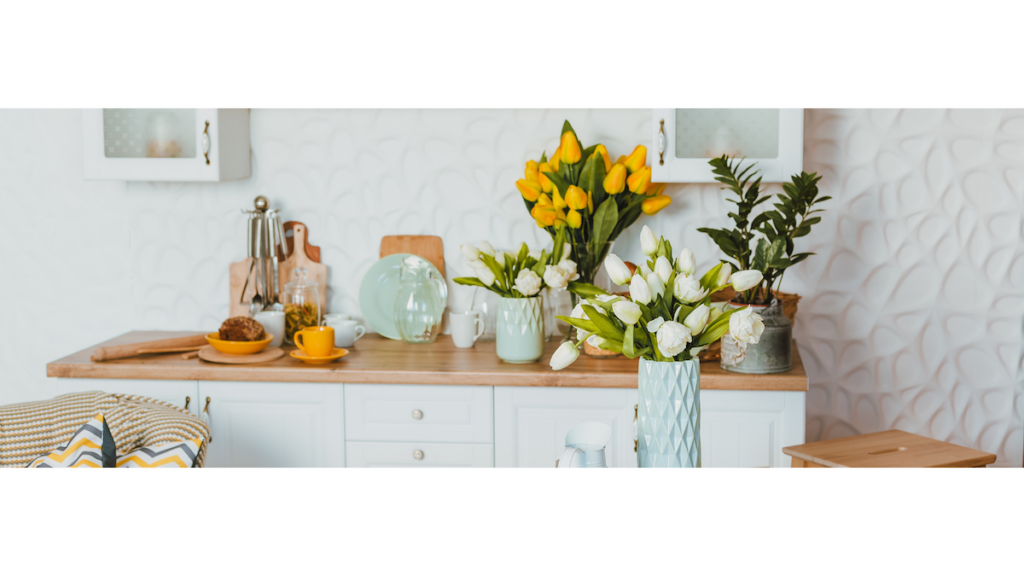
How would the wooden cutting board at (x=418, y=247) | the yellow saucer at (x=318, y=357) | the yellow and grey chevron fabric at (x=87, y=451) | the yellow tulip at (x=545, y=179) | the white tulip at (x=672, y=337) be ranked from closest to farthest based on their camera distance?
1. the white tulip at (x=672, y=337)
2. the yellow and grey chevron fabric at (x=87, y=451)
3. the yellow saucer at (x=318, y=357)
4. the yellow tulip at (x=545, y=179)
5. the wooden cutting board at (x=418, y=247)

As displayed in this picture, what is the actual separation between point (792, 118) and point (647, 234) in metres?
1.34

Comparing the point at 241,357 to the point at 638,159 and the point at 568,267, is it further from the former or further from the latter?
the point at 638,159

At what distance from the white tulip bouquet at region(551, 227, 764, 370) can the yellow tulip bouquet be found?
1.17 meters

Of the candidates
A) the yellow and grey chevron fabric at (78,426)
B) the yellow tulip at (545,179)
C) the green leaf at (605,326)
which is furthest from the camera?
the yellow tulip at (545,179)

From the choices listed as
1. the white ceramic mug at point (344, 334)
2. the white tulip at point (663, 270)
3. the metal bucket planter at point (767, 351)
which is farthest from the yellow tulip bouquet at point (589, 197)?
the white tulip at point (663, 270)

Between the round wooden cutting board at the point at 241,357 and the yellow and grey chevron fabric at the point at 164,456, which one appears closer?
the yellow and grey chevron fabric at the point at 164,456

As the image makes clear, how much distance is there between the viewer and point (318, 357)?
2617 millimetres

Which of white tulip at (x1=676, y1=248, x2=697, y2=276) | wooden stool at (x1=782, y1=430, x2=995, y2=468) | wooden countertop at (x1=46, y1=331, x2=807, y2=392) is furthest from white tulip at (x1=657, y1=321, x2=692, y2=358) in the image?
wooden countertop at (x1=46, y1=331, x2=807, y2=392)

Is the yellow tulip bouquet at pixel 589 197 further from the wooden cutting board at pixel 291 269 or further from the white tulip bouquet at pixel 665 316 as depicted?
the white tulip bouquet at pixel 665 316

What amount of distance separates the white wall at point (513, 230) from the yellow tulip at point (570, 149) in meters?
0.25

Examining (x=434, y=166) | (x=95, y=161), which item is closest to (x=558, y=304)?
(x=434, y=166)

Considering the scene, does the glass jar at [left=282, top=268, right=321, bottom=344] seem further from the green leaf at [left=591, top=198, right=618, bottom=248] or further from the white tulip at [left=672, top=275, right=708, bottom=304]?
the white tulip at [left=672, top=275, right=708, bottom=304]

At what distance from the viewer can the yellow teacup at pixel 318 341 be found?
2607 mm

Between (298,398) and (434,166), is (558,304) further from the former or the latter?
(298,398)
